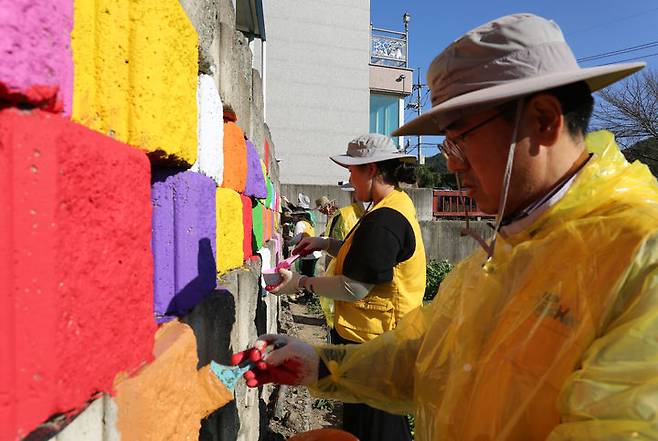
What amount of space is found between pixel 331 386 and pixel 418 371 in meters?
0.40

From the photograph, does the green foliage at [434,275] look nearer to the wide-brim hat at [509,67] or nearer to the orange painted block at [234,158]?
the orange painted block at [234,158]

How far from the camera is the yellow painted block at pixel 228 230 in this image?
6.91 feet

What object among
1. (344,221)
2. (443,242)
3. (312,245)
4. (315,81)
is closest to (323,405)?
(344,221)

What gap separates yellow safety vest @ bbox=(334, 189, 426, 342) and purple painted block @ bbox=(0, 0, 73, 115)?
76.2 inches

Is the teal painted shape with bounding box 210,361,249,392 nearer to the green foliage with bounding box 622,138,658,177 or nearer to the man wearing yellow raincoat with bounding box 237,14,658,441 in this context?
the man wearing yellow raincoat with bounding box 237,14,658,441

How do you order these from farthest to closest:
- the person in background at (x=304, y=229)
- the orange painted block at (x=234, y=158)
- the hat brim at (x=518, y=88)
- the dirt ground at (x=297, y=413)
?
the person in background at (x=304, y=229)
the dirt ground at (x=297, y=413)
the orange painted block at (x=234, y=158)
the hat brim at (x=518, y=88)

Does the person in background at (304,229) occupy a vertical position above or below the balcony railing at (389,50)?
below

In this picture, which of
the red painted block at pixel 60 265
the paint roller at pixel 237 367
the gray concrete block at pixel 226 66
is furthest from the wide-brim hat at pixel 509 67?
the gray concrete block at pixel 226 66

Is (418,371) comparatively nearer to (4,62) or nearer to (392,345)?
(392,345)

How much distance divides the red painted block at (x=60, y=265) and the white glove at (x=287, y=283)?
4.95ft

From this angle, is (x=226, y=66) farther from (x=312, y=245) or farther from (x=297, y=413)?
(x=297, y=413)

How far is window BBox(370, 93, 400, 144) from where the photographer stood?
22.4 m

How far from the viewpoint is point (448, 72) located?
1290 millimetres

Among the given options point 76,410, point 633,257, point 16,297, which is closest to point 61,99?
point 16,297
